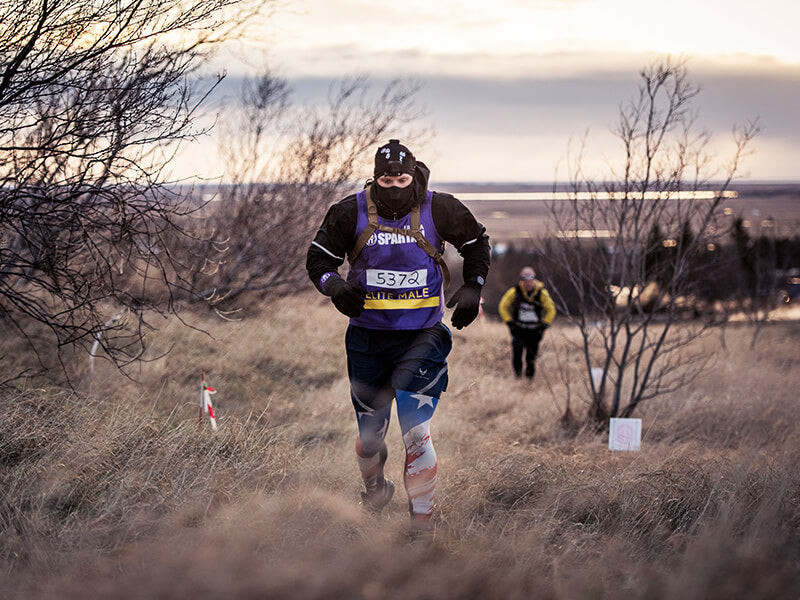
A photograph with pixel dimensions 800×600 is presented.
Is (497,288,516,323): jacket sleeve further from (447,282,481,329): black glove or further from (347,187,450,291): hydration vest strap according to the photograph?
(347,187,450,291): hydration vest strap

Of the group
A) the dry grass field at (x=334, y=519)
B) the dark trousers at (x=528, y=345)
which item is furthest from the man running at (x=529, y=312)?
the dry grass field at (x=334, y=519)

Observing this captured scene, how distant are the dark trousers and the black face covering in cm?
736

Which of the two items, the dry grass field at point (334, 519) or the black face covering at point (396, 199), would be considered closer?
the dry grass field at point (334, 519)

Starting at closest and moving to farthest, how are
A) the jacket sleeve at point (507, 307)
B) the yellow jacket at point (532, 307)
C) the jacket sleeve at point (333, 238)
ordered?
the jacket sleeve at point (333, 238) → the yellow jacket at point (532, 307) → the jacket sleeve at point (507, 307)

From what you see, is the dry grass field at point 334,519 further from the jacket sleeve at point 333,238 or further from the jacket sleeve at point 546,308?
the jacket sleeve at point 546,308

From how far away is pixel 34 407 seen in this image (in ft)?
16.9

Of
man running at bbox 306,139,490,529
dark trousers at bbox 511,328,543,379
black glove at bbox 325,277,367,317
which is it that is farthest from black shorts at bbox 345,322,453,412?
dark trousers at bbox 511,328,543,379

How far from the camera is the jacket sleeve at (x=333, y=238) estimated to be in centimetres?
412

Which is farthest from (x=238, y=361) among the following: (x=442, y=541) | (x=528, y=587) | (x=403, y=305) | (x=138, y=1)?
(x=528, y=587)

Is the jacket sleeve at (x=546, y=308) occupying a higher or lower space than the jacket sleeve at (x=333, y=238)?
lower

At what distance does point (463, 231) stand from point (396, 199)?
0.39 meters

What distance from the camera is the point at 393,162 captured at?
3963mm

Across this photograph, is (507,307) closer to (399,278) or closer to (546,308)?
(546,308)

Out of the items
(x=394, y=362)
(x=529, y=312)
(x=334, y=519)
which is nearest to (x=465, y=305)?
(x=394, y=362)
